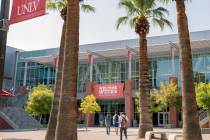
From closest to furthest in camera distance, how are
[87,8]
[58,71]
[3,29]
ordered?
[3,29] → [58,71] → [87,8]

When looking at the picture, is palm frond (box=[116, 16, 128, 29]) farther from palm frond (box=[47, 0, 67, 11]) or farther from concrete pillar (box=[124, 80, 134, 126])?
concrete pillar (box=[124, 80, 134, 126])

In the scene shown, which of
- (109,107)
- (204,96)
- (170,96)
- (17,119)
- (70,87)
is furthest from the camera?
(109,107)

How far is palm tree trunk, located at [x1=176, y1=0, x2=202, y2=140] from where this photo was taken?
13898mm

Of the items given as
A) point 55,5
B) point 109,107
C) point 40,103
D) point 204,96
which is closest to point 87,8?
point 55,5

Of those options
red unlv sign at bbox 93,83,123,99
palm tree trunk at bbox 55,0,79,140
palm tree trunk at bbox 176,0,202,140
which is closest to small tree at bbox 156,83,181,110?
red unlv sign at bbox 93,83,123,99

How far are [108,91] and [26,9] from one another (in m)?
43.4

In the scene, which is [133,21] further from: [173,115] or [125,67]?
[125,67]

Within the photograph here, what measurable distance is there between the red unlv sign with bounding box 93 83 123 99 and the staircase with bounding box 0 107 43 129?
1148 centimetres

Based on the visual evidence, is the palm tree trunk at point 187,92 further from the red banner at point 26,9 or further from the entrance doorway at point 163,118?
the entrance doorway at point 163,118

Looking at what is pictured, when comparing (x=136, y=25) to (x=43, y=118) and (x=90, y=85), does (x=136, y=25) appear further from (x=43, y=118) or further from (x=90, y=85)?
(x=43, y=118)

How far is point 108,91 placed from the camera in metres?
52.0

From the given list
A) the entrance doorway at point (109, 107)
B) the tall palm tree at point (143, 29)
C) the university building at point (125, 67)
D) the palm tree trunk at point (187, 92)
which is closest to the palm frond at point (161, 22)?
the tall palm tree at point (143, 29)

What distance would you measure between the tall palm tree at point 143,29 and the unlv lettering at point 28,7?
47.2 ft

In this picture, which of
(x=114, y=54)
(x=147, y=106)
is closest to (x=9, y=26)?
(x=147, y=106)
